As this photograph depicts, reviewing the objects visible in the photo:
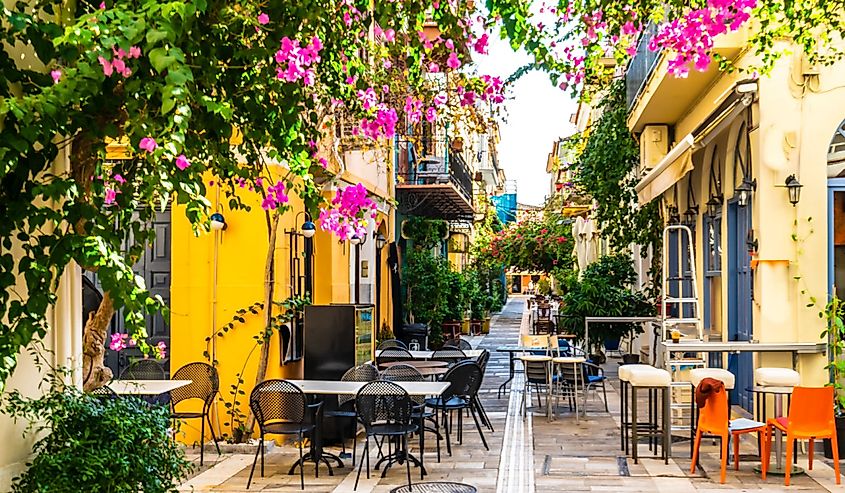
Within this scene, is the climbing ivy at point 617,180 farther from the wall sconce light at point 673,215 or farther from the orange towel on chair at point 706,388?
the orange towel on chair at point 706,388

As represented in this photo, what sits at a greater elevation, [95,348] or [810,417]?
[95,348]

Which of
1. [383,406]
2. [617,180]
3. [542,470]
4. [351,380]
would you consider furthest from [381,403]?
[617,180]

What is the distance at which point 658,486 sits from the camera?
30.2 ft

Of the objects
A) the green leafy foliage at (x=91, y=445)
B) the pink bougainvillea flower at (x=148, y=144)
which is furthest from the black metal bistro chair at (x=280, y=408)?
the pink bougainvillea flower at (x=148, y=144)

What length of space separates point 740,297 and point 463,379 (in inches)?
181

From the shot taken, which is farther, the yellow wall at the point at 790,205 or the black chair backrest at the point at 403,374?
the black chair backrest at the point at 403,374

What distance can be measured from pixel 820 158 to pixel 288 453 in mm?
6895

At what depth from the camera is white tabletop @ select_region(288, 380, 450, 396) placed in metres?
10.1

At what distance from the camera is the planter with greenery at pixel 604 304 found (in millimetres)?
19281

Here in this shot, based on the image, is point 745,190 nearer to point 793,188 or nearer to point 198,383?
point 793,188

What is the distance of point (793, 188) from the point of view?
1093 cm

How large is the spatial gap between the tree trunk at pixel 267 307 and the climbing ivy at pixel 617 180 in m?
9.25

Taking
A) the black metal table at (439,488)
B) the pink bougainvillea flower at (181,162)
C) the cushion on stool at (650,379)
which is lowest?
the black metal table at (439,488)

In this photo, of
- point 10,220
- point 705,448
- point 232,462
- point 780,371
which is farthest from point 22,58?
point 705,448
